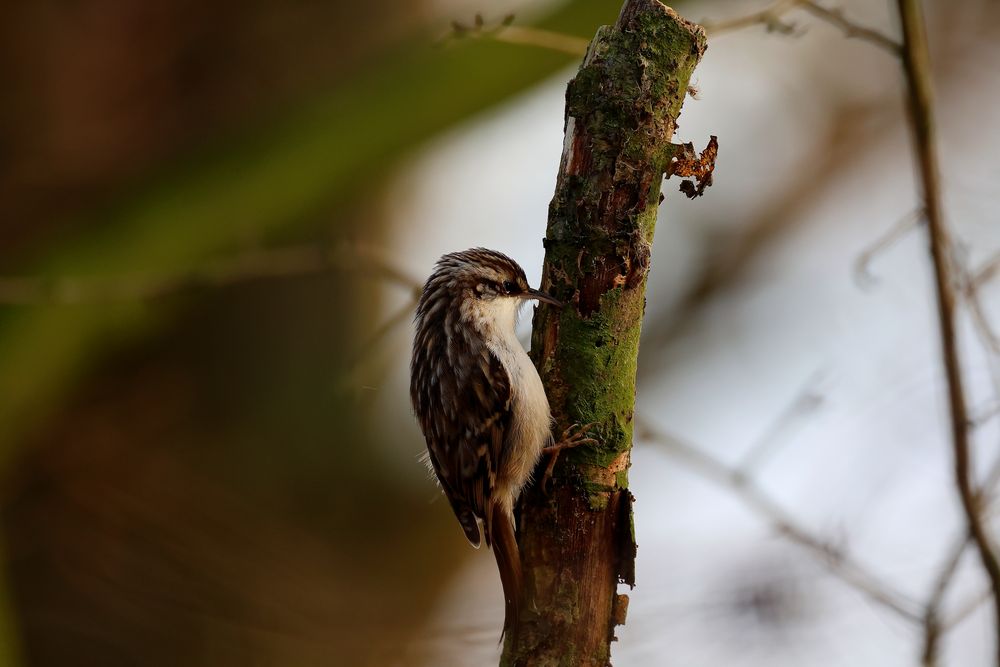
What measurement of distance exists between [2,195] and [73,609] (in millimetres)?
1972

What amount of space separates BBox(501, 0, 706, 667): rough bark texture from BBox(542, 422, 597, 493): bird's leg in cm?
2

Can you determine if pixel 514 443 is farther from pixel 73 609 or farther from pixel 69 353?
pixel 73 609

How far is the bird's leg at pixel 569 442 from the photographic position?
2246 mm

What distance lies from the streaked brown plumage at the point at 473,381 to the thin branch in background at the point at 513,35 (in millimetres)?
633

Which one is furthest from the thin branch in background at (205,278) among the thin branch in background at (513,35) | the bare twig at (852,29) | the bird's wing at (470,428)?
the bare twig at (852,29)

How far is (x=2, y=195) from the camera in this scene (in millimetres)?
4836

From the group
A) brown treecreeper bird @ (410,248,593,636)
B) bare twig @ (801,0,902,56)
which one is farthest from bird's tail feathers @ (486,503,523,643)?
bare twig @ (801,0,902,56)

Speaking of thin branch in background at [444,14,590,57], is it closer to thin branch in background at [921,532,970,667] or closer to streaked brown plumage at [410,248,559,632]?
streaked brown plumage at [410,248,559,632]

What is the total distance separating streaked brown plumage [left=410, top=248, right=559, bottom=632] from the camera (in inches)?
110

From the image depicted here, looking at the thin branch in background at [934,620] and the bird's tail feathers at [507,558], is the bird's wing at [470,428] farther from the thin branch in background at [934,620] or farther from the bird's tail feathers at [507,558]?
the thin branch in background at [934,620]

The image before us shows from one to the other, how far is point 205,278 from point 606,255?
1532mm

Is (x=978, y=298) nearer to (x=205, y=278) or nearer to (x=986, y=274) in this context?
(x=986, y=274)

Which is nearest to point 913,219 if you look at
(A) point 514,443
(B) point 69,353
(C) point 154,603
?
(A) point 514,443

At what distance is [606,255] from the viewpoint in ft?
7.41
